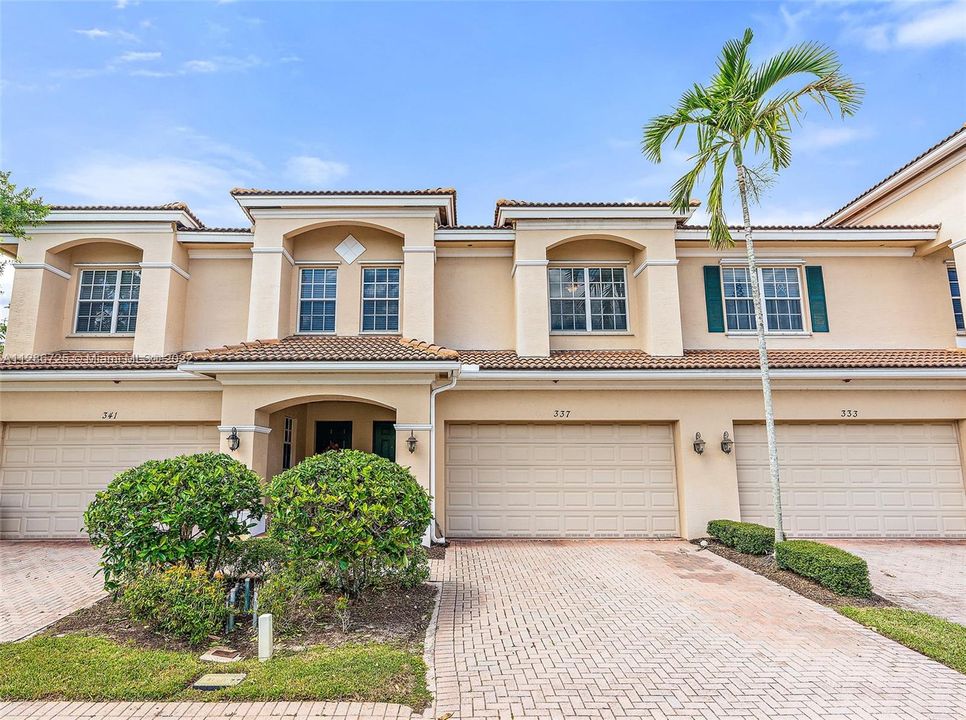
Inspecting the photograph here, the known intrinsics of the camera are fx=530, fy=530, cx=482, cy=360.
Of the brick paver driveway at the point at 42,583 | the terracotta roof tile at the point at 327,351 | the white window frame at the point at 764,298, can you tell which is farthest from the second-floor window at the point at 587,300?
the brick paver driveway at the point at 42,583

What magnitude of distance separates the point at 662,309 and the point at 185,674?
459 inches

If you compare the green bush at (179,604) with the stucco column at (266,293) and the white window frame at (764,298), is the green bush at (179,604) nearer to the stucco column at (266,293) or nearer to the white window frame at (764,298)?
the stucco column at (266,293)

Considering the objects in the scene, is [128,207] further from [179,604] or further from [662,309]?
[662,309]

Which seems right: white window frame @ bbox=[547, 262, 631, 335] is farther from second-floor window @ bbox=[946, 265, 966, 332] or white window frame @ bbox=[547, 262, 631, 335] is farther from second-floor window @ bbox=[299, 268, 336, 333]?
second-floor window @ bbox=[946, 265, 966, 332]

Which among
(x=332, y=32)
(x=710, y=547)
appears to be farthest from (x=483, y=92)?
(x=710, y=547)

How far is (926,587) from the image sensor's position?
321 inches

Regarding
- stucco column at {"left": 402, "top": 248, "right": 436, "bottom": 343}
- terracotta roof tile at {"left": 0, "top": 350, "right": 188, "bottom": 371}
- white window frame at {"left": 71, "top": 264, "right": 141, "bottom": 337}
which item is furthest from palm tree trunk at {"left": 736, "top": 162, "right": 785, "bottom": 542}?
white window frame at {"left": 71, "top": 264, "right": 141, "bottom": 337}

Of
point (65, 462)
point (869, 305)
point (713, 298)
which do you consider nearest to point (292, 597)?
point (65, 462)

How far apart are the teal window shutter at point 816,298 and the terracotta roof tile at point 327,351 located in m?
9.67

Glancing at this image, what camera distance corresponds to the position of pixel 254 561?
23.7 ft

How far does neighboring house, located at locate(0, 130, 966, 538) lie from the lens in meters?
11.6

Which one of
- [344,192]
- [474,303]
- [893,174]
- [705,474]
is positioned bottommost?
[705,474]

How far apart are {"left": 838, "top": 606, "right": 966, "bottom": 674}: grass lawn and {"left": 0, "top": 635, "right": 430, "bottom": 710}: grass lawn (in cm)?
528

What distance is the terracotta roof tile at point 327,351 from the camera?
34.6 feet
